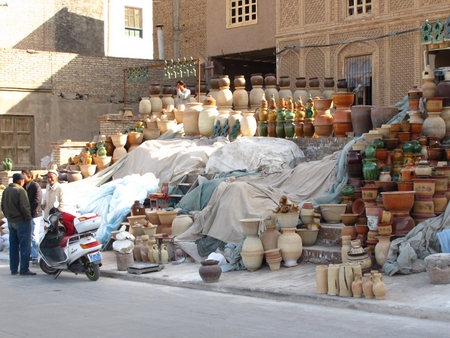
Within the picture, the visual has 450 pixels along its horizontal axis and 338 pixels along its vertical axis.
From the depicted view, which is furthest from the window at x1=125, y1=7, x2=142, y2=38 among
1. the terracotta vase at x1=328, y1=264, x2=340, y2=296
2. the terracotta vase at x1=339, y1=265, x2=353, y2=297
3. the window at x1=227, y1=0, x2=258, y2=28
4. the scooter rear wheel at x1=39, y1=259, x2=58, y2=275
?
the terracotta vase at x1=339, y1=265, x2=353, y2=297

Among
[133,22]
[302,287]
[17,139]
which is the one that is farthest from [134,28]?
[302,287]

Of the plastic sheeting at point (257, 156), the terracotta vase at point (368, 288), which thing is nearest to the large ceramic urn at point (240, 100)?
the plastic sheeting at point (257, 156)

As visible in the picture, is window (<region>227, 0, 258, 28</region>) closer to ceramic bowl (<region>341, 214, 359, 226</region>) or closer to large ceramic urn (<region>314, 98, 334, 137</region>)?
large ceramic urn (<region>314, 98, 334, 137</region>)

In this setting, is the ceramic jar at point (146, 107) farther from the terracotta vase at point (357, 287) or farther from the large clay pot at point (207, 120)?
the terracotta vase at point (357, 287)

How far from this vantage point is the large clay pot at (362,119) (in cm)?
1263

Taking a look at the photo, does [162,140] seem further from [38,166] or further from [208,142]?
[38,166]

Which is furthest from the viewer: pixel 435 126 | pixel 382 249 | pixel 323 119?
pixel 323 119

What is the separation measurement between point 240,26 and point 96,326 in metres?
17.3

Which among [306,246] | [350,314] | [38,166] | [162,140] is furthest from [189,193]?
[38,166]

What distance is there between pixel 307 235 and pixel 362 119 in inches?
128

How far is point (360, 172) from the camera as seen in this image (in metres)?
10.9

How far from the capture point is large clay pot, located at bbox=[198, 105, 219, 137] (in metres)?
16.4

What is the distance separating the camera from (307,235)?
33.5 ft

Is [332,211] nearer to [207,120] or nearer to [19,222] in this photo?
[19,222]
